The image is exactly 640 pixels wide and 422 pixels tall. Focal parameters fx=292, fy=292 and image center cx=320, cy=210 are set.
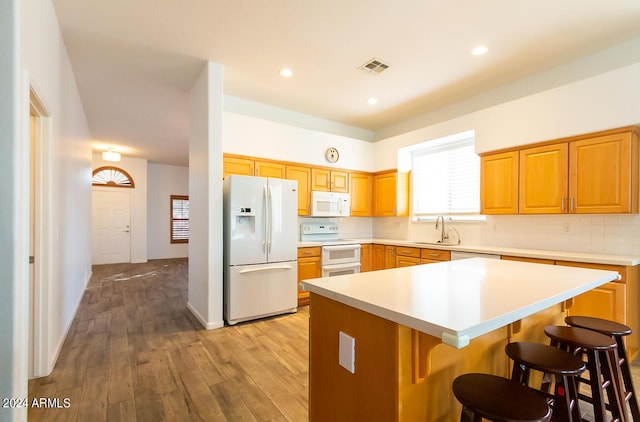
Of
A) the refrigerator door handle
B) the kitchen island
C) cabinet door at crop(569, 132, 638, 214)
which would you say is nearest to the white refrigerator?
the refrigerator door handle

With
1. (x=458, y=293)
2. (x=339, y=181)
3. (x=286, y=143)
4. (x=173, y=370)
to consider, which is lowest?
(x=173, y=370)

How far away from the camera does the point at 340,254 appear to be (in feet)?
14.4

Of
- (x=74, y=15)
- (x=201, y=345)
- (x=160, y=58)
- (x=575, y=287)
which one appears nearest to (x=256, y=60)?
(x=160, y=58)

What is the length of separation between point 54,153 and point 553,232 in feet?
16.6

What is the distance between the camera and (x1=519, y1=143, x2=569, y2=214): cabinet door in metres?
3.05

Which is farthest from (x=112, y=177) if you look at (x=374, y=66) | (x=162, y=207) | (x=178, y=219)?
(x=374, y=66)

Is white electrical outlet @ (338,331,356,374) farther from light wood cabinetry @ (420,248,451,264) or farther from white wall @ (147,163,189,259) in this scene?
white wall @ (147,163,189,259)

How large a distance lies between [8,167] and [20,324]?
82 cm

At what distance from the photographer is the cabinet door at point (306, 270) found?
4062 millimetres

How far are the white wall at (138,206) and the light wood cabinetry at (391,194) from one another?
6.47 metres

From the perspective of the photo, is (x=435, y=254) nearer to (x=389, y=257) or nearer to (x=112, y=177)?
(x=389, y=257)

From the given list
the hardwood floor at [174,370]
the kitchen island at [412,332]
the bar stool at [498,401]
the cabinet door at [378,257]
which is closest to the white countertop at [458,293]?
the kitchen island at [412,332]

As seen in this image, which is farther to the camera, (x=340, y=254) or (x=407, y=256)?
(x=340, y=254)

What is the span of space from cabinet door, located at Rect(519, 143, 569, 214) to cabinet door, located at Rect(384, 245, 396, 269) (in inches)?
69.9
